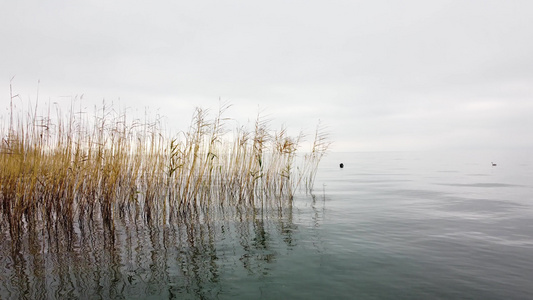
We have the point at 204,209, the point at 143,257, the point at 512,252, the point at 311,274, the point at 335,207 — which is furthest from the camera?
the point at 335,207

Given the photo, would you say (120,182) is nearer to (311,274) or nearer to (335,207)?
(311,274)

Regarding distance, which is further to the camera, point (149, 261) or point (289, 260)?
point (289, 260)

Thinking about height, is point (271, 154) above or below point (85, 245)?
above

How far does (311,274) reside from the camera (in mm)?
4352

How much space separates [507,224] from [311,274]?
21.5 ft

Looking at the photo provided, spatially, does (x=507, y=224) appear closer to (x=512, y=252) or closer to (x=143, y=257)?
(x=512, y=252)

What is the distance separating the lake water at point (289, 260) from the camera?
380cm

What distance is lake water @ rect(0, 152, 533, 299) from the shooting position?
12.5 ft

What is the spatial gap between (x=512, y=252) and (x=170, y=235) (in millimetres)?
6778

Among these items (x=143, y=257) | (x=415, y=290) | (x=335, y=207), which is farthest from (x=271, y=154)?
(x=415, y=290)

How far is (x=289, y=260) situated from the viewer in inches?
193

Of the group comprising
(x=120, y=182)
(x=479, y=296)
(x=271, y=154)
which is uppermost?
(x=271, y=154)

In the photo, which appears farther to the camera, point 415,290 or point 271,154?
point 271,154

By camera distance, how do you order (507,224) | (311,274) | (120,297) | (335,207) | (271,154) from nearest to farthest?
1. (120,297)
2. (311,274)
3. (507,224)
4. (335,207)
5. (271,154)
